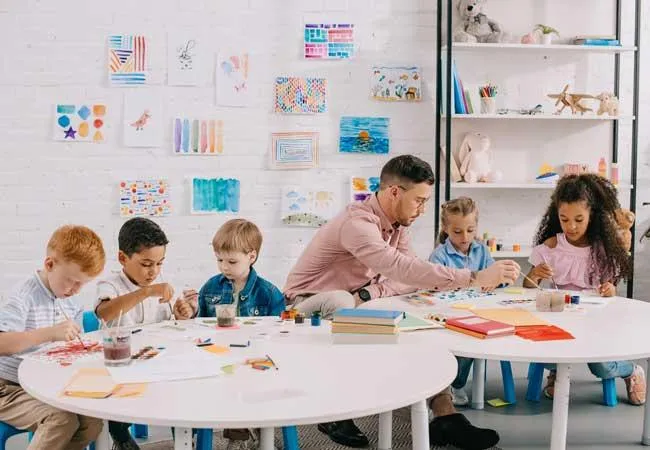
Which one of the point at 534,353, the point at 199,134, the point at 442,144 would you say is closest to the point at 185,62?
the point at 199,134

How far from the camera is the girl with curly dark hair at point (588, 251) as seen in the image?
3.51m

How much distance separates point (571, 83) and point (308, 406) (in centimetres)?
372

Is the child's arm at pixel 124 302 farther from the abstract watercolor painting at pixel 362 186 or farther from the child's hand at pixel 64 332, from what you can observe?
the abstract watercolor painting at pixel 362 186

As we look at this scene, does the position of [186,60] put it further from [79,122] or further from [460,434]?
[460,434]

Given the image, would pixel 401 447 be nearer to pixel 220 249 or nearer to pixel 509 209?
pixel 220 249

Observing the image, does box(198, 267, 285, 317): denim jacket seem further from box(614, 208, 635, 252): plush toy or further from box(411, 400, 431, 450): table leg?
box(614, 208, 635, 252): plush toy

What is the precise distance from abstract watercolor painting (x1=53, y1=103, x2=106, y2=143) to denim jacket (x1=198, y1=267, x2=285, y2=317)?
1.93m

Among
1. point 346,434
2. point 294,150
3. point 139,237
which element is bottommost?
point 346,434

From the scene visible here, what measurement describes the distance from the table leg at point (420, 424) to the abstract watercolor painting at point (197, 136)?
9.52 ft

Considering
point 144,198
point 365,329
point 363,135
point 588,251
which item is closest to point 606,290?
point 588,251

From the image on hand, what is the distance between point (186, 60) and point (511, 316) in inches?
105

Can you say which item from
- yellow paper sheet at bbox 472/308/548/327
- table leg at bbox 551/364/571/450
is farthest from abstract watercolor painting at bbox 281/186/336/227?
table leg at bbox 551/364/571/450

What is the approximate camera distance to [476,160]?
185 inches

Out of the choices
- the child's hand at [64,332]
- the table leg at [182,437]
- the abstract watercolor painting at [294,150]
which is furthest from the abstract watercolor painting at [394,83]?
the table leg at [182,437]
